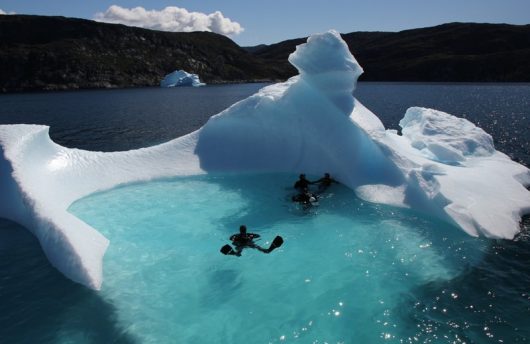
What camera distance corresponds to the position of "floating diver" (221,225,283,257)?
1303 centimetres

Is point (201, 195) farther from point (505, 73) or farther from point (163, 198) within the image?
point (505, 73)

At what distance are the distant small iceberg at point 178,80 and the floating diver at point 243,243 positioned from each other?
123936mm

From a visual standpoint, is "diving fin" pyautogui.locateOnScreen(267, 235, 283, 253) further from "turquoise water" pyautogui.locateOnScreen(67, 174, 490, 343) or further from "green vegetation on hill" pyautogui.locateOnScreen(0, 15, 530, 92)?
"green vegetation on hill" pyautogui.locateOnScreen(0, 15, 530, 92)

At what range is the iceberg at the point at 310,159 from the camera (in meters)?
15.3

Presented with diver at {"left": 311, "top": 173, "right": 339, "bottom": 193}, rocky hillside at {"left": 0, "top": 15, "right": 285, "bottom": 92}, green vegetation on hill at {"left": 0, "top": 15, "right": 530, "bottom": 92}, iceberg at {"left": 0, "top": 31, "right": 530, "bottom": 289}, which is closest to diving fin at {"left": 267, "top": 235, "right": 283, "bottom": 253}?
iceberg at {"left": 0, "top": 31, "right": 530, "bottom": 289}

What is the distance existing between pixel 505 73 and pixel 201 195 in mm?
127374

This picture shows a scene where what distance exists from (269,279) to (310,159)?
37.5ft

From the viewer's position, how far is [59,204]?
1571 cm

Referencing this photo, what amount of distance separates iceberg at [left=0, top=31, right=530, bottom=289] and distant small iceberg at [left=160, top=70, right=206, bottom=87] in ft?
368

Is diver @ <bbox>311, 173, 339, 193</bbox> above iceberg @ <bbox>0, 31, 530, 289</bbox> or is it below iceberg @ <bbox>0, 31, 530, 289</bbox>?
below

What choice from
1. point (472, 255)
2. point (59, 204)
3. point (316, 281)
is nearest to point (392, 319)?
point (316, 281)

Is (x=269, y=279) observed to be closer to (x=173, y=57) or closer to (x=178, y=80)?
(x=178, y=80)

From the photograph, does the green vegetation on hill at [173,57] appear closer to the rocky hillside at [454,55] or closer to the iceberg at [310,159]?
the rocky hillside at [454,55]

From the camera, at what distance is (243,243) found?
13.5 metres
